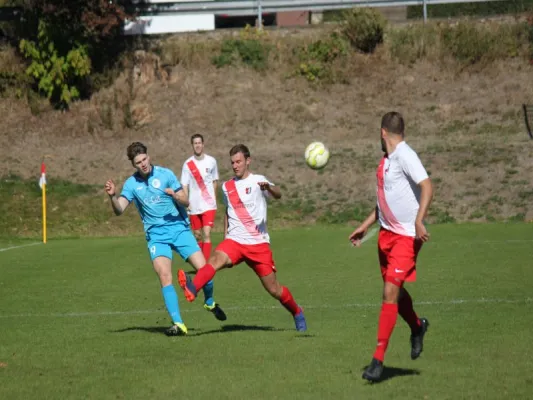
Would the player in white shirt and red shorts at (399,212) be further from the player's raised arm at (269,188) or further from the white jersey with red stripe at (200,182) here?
the white jersey with red stripe at (200,182)

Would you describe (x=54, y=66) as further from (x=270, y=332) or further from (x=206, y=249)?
(x=270, y=332)

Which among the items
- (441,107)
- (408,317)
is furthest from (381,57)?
(408,317)

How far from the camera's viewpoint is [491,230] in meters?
23.3

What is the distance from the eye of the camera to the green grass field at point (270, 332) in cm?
793

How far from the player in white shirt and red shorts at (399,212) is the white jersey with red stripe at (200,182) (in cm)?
896

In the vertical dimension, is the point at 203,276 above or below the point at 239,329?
above

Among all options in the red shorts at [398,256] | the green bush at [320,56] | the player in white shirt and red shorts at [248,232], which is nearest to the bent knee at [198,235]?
the player in white shirt and red shorts at [248,232]

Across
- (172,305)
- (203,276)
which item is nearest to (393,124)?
(203,276)

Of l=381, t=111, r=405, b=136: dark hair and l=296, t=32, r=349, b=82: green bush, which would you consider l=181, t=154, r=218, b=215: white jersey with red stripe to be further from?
l=296, t=32, r=349, b=82: green bush

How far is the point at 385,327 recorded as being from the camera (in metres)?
7.99

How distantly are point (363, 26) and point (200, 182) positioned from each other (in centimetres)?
1949

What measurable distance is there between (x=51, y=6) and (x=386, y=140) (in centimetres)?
2527

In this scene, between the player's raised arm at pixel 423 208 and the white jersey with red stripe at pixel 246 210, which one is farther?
the white jersey with red stripe at pixel 246 210

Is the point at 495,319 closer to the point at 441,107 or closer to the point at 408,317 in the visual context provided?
the point at 408,317
